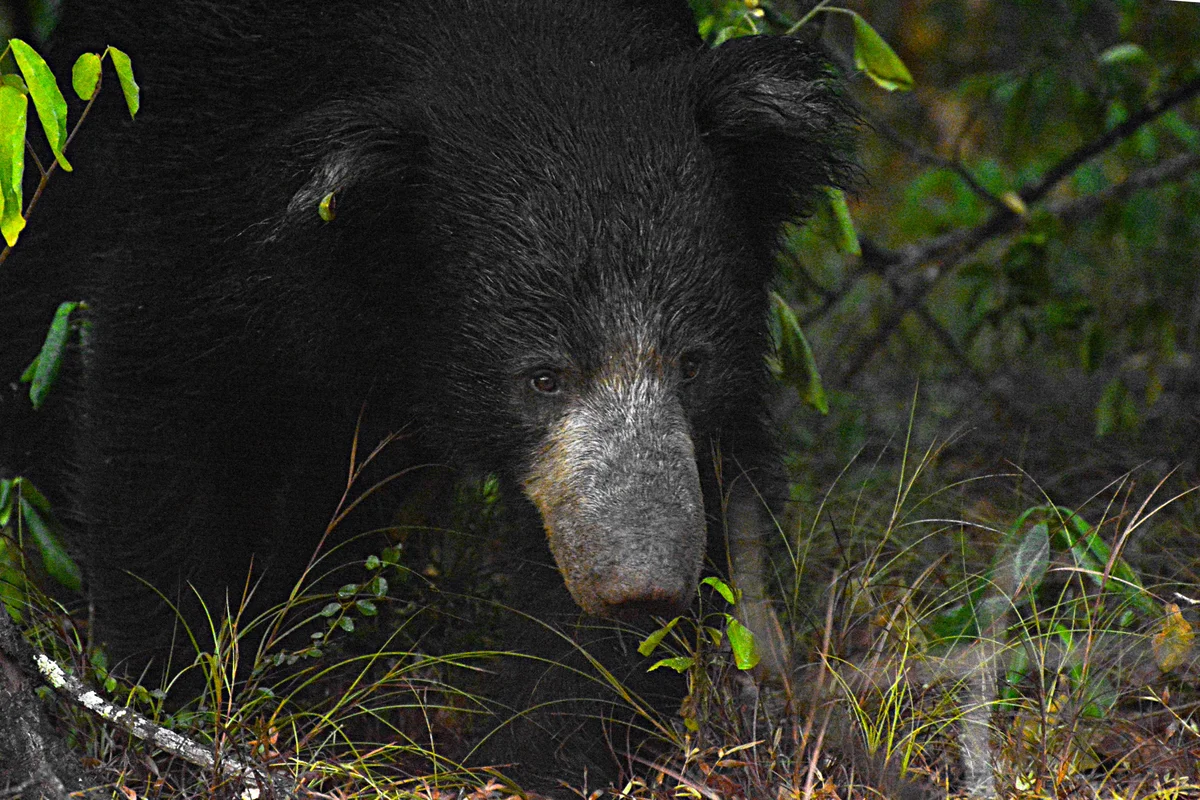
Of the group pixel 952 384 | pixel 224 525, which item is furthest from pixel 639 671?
pixel 952 384

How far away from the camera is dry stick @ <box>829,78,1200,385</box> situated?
5.37m

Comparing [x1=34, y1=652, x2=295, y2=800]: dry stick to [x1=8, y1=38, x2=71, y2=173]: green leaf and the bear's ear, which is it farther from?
the bear's ear

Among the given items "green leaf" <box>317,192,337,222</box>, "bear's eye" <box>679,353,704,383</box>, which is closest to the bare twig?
"bear's eye" <box>679,353,704,383</box>

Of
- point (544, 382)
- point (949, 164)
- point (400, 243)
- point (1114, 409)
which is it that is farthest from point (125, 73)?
point (1114, 409)

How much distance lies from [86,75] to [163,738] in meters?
1.18

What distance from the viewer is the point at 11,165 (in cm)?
254

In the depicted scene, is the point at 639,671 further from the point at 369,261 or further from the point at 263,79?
the point at 263,79

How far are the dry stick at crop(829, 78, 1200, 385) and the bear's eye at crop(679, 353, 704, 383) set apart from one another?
2.26 m

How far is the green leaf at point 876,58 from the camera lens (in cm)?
366

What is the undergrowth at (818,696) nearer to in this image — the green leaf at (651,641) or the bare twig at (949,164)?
the green leaf at (651,641)

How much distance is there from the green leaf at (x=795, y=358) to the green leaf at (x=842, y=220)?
21cm

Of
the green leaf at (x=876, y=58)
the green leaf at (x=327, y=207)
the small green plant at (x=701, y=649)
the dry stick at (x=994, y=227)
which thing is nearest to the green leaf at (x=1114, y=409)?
the dry stick at (x=994, y=227)

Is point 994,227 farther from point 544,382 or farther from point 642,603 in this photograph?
point 642,603

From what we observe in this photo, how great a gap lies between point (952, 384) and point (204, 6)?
3699mm
